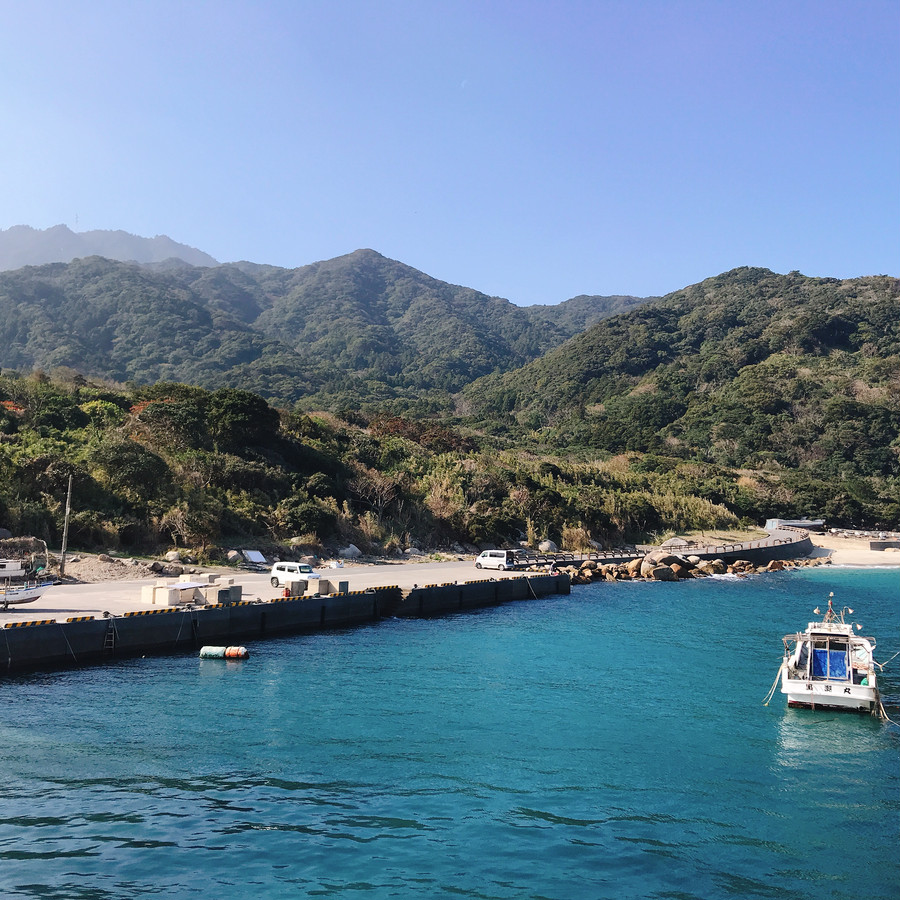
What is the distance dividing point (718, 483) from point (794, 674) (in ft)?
275

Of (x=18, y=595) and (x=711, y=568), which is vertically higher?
(x=18, y=595)

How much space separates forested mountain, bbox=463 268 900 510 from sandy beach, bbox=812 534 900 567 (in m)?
14.5

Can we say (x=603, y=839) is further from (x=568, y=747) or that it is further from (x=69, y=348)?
(x=69, y=348)

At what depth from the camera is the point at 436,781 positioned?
18.5m

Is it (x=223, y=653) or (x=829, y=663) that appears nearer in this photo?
(x=829, y=663)

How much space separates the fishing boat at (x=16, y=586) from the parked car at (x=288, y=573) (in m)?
10.4

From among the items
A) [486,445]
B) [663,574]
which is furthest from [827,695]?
[486,445]

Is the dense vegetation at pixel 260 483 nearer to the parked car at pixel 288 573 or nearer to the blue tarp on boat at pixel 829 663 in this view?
the parked car at pixel 288 573

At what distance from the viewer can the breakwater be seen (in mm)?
27000

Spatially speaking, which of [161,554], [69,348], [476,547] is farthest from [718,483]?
[69,348]

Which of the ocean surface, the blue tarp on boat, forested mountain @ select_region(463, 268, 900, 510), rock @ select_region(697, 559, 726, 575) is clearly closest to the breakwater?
the ocean surface

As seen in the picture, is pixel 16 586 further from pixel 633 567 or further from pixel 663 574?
pixel 663 574

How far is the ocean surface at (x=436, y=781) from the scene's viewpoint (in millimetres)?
14102

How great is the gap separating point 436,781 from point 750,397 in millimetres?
147316
